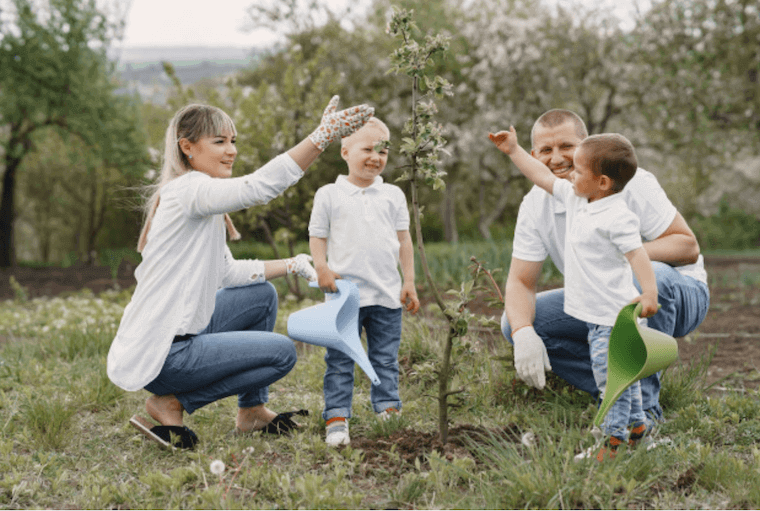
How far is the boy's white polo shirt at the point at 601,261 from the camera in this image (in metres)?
2.18

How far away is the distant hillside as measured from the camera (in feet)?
56.6

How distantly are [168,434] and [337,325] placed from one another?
2.61 feet

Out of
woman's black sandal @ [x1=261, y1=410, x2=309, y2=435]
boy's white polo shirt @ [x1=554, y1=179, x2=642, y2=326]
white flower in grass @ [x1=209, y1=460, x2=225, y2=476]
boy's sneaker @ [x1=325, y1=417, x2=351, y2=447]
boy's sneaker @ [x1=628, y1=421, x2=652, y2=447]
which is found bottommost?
woman's black sandal @ [x1=261, y1=410, x2=309, y2=435]

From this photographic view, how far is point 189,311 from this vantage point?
2.52 meters

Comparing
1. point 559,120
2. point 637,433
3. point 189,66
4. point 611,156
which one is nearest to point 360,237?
point 559,120

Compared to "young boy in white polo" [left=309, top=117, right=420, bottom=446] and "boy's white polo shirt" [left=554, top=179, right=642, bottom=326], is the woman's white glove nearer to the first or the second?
"young boy in white polo" [left=309, top=117, right=420, bottom=446]

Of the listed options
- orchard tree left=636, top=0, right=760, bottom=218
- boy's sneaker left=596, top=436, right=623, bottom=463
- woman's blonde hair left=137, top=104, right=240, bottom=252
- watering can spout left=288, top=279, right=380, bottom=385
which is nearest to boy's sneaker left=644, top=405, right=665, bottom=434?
boy's sneaker left=596, top=436, right=623, bottom=463

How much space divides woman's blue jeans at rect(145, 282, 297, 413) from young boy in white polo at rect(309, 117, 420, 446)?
10.1 inches

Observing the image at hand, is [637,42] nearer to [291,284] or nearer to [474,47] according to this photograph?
[474,47]

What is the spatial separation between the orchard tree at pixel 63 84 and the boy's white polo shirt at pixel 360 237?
9.93 m

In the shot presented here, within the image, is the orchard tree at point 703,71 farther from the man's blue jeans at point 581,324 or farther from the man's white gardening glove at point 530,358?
the man's white gardening glove at point 530,358

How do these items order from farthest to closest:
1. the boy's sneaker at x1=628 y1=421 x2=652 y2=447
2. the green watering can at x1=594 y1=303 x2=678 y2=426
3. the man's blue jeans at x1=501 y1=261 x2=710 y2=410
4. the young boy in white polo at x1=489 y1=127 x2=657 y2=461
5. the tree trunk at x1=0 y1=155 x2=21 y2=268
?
1. the tree trunk at x1=0 y1=155 x2=21 y2=268
2. the man's blue jeans at x1=501 y1=261 x2=710 y2=410
3. the boy's sneaker at x1=628 y1=421 x2=652 y2=447
4. the young boy in white polo at x1=489 y1=127 x2=657 y2=461
5. the green watering can at x1=594 y1=303 x2=678 y2=426

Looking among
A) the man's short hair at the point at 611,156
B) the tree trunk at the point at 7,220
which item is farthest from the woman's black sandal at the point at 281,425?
the tree trunk at the point at 7,220

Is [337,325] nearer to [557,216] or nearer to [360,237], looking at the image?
[360,237]
